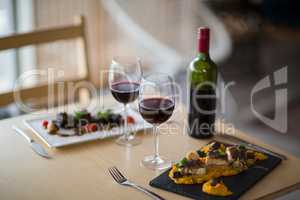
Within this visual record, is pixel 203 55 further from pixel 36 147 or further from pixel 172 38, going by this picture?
pixel 172 38

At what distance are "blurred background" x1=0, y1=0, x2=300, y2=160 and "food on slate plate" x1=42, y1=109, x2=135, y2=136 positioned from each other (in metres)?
1.78

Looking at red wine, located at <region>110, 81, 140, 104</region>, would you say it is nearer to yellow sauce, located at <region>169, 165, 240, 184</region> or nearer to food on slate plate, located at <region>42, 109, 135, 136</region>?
food on slate plate, located at <region>42, 109, 135, 136</region>

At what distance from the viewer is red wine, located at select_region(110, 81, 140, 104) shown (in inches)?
64.3

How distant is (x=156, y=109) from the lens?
57.7 inches

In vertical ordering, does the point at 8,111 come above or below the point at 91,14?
below

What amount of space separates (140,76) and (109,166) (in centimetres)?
29

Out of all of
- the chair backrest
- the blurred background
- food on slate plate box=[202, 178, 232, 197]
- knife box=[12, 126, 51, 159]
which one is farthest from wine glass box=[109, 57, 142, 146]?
the blurred background

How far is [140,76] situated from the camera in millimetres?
1602

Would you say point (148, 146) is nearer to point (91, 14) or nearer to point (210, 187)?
point (210, 187)

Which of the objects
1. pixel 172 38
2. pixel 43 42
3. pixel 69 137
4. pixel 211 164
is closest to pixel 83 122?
pixel 69 137

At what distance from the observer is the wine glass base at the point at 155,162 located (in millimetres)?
1483

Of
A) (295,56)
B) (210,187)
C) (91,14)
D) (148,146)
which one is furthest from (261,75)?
(210,187)

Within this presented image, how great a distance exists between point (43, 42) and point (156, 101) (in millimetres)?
831

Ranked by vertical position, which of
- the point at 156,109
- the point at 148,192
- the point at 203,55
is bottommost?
the point at 148,192
